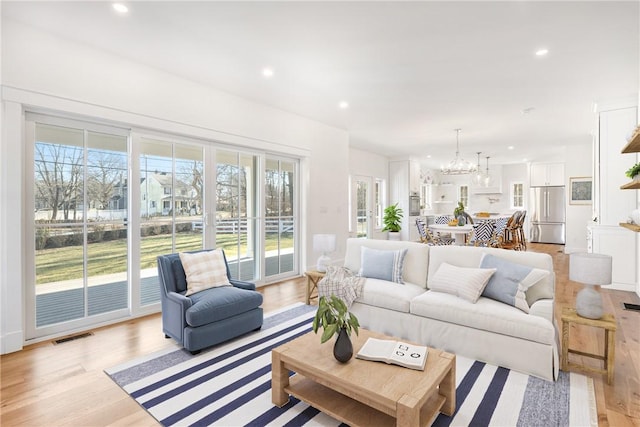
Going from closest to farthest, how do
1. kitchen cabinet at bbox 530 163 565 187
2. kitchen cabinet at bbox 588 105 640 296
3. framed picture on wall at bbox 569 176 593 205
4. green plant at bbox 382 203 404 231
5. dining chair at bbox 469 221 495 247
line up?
kitchen cabinet at bbox 588 105 640 296 < dining chair at bbox 469 221 495 247 < framed picture on wall at bbox 569 176 593 205 < green plant at bbox 382 203 404 231 < kitchen cabinet at bbox 530 163 565 187

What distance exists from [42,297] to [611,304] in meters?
6.32

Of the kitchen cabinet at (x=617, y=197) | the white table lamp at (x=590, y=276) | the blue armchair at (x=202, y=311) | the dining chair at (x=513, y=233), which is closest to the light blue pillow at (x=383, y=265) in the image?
the blue armchair at (x=202, y=311)

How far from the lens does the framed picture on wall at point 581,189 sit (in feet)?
26.2

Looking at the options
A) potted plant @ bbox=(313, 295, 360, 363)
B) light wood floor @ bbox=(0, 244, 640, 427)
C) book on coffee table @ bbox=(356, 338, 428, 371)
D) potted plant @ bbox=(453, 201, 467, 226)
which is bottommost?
light wood floor @ bbox=(0, 244, 640, 427)

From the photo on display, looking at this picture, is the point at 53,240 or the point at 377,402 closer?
the point at 377,402

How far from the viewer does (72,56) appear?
10.1ft

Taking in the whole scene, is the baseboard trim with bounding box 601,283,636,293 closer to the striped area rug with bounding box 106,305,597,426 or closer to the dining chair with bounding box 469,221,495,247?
the dining chair with bounding box 469,221,495,247

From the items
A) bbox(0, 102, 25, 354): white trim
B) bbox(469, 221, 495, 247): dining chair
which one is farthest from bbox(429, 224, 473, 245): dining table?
bbox(0, 102, 25, 354): white trim

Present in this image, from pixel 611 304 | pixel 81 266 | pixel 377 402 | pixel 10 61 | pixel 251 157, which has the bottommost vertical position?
pixel 611 304

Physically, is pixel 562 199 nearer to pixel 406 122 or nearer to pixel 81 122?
pixel 406 122

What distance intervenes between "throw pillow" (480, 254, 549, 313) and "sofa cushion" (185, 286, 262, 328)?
2085 millimetres

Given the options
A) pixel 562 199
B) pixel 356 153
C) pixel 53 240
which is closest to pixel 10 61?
pixel 53 240

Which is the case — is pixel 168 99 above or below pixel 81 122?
above

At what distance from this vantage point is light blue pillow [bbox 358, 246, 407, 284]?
3377 millimetres
